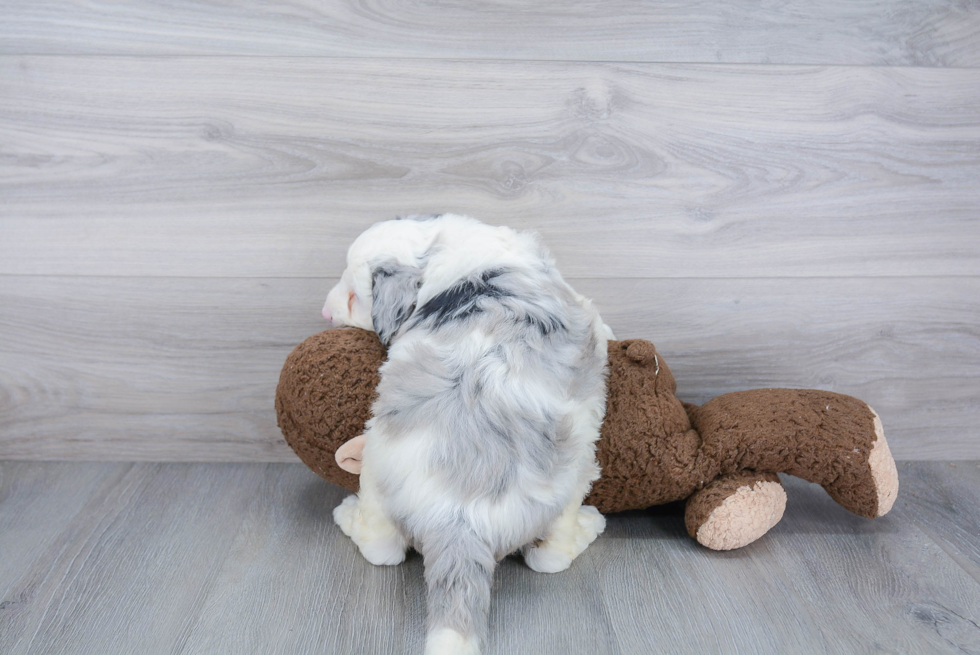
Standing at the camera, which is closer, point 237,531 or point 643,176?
point 237,531

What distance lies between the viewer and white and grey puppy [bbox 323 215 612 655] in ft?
3.22

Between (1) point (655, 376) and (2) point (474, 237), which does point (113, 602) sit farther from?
(1) point (655, 376)

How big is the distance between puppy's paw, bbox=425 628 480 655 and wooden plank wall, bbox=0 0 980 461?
0.73 m

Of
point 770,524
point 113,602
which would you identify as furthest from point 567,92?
point 113,602

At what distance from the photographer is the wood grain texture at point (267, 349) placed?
1.42 metres

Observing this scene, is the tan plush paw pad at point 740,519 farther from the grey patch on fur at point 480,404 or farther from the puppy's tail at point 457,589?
the puppy's tail at point 457,589

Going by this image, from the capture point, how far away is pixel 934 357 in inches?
58.2

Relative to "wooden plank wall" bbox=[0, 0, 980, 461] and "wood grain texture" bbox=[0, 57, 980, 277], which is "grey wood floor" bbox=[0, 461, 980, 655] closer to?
"wooden plank wall" bbox=[0, 0, 980, 461]

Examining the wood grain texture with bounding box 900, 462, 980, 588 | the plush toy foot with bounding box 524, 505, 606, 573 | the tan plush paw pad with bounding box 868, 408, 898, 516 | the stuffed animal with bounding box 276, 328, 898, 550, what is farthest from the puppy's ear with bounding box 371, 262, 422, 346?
the wood grain texture with bounding box 900, 462, 980, 588

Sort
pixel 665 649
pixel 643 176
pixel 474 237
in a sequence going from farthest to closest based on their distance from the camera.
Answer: pixel 643 176 → pixel 474 237 → pixel 665 649

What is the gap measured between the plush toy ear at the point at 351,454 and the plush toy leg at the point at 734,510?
1.86 ft

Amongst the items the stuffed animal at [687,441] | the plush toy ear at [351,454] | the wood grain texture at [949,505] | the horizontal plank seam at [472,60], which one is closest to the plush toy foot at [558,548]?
the stuffed animal at [687,441]

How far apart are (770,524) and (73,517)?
4.06 ft

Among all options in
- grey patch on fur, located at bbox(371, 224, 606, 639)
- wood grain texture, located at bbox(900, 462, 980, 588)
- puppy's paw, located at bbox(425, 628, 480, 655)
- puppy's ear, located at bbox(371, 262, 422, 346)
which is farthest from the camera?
wood grain texture, located at bbox(900, 462, 980, 588)
